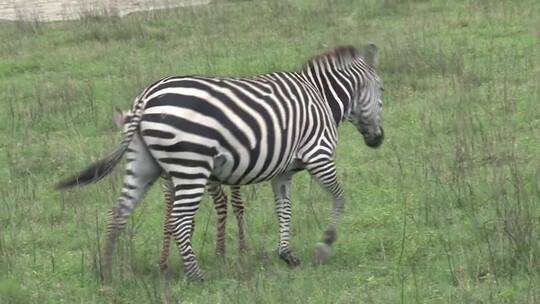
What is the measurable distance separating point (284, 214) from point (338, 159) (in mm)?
2672

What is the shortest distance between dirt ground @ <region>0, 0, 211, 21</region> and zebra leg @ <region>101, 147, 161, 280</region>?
12.3 m

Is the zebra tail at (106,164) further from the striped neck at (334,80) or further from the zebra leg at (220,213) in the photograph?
the striped neck at (334,80)

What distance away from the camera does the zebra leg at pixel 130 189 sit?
6402 mm

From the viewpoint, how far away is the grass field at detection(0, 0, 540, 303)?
20.4 feet

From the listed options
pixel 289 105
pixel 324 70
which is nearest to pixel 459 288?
pixel 289 105

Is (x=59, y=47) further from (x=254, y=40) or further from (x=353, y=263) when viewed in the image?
(x=353, y=263)

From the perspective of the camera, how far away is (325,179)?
6910 millimetres

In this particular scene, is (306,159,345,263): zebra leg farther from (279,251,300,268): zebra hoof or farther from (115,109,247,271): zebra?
(115,109,247,271): zebra

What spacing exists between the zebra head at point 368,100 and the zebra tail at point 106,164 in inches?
79.6

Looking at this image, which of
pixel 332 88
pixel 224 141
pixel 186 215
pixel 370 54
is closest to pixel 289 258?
pixel 186 215

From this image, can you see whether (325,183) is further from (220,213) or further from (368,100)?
(368,100)

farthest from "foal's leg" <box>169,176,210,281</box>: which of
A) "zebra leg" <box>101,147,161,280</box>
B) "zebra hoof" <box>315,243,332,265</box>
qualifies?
"zebra hoof" <box>315,243,332,265</box>

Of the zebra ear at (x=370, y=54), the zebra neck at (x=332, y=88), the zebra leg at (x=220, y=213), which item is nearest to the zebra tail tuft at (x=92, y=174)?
the zebra leg at (x=220, y=213)

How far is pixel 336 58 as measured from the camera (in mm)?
7543
